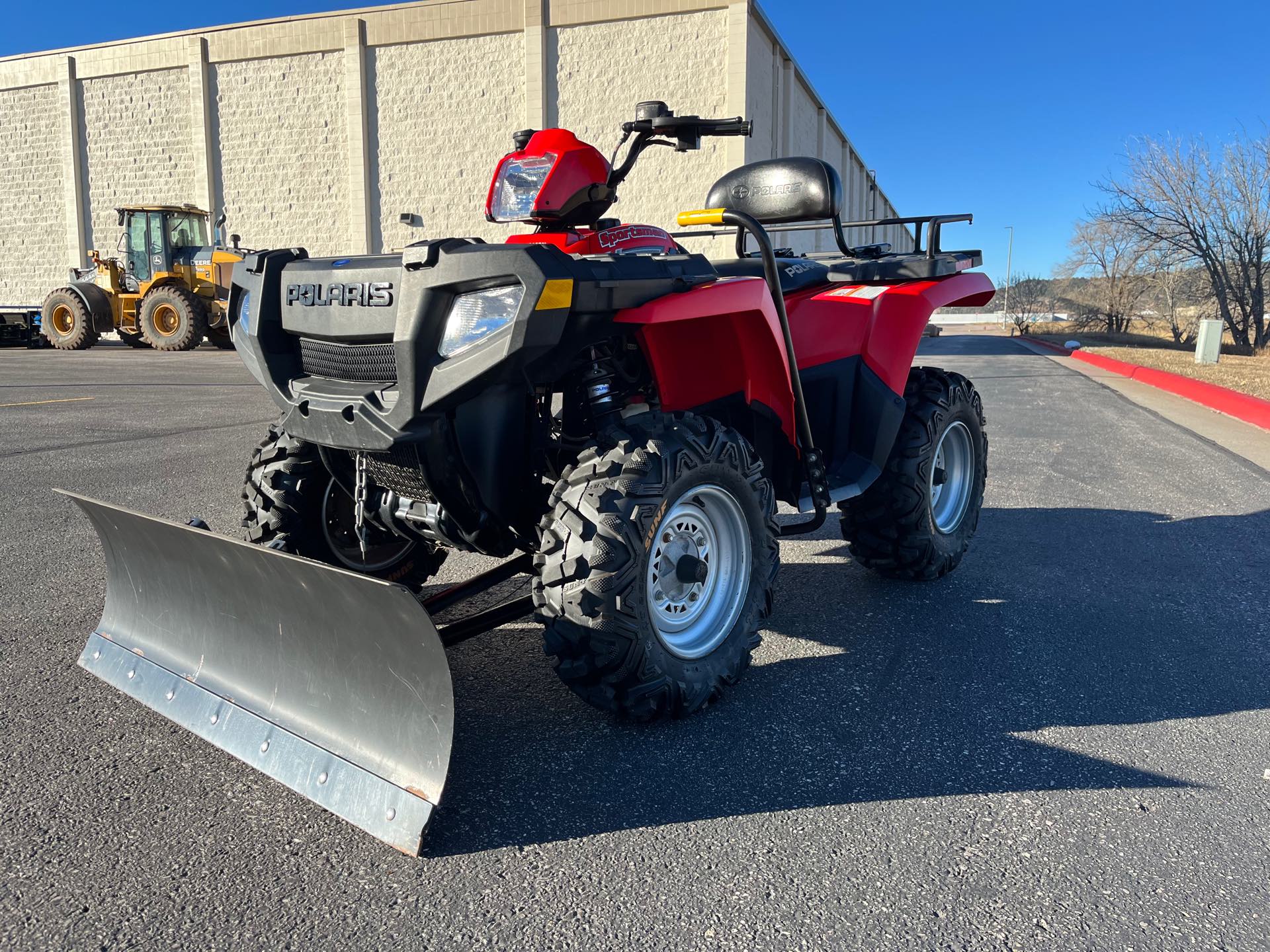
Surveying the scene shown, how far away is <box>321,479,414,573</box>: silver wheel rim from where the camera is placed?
136 inches

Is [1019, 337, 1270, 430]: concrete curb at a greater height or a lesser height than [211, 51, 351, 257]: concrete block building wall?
lesser

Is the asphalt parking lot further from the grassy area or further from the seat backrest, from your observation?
the grassy area

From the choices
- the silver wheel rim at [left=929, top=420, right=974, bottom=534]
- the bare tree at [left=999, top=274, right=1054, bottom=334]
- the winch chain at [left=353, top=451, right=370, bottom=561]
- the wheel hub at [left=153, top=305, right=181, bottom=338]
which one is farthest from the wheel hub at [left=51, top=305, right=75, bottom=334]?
the bare tree at [left=999, top=274, right=1054, bottom=334]

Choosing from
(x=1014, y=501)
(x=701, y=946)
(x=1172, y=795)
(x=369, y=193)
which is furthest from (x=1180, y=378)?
(x=369, y=193)

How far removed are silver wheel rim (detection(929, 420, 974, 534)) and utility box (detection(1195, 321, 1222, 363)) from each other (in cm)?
1838

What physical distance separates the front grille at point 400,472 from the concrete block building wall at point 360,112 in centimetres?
2107

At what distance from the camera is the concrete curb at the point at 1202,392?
1116cm

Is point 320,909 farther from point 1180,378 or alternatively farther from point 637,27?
point 637,27

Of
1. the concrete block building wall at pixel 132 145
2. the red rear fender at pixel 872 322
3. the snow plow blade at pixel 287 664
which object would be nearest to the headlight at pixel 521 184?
the red rear fender at pixel 872 322

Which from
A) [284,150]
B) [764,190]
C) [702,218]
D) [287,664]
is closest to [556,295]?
[702,218]

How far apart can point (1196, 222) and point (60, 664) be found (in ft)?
106

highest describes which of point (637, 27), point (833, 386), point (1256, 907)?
point (637, 27)

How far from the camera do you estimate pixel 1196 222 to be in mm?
28344

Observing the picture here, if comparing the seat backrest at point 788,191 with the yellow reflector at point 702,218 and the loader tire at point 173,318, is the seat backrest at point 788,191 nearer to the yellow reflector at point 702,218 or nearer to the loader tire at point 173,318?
the yellow reflector at point 702,218
